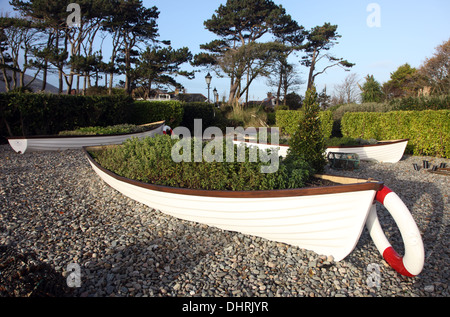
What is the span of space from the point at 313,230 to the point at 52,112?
1121cm

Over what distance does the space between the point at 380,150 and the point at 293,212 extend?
745 cm

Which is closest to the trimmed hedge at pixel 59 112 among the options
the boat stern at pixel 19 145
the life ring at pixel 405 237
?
the boat stern at pixel 19 145

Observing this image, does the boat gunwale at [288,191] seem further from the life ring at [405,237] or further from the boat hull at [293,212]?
the life ring at [405,237]

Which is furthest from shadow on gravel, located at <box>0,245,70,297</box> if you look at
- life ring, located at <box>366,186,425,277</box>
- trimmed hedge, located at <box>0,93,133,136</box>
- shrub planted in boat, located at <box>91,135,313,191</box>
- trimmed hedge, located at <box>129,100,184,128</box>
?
trimmed hedge, located at <box>129,100,184,128</box>

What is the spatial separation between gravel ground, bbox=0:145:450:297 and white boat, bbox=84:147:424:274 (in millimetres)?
162

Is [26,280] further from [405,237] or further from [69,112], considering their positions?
Result: [69,112]

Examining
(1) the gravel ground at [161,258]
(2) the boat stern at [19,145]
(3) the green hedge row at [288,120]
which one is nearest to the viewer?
(1) the gravel ground at [161,258]

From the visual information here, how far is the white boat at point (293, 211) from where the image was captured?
2.80 meters

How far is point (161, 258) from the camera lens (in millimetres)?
3197

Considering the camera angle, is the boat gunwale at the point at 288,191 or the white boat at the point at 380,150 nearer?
the boat gunwale at the point at 288,191

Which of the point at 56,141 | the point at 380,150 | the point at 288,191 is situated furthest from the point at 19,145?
the point at 380,150

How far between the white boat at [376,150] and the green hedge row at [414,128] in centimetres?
150

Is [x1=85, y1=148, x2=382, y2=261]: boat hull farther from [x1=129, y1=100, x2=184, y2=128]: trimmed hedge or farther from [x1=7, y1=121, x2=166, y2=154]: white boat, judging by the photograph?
[x1=129, y1=100, x2=184, y2=128]: trimmed hedge

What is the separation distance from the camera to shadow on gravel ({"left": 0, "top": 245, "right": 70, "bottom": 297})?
2.22 meters
